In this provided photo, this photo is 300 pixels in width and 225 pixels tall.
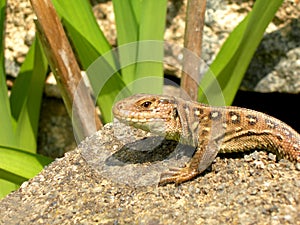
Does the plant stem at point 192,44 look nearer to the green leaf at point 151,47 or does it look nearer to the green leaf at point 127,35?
the green leaf at point 151,47

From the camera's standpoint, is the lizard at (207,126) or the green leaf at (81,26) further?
the green leaf at (81,26)

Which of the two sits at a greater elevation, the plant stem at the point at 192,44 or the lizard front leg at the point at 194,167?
the plant stem at the point at 192,44

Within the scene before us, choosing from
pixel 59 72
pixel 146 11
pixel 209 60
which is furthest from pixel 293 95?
pixel 59 72

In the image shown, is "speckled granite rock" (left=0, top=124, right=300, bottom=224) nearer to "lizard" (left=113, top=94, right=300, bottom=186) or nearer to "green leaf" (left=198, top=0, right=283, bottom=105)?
"lizard" (left=113, top=94, right=300, bottom=186)

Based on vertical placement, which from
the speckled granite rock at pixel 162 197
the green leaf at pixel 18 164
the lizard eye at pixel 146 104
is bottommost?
the green leaf at pixel 18 164

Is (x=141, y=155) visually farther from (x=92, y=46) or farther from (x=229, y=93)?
(x=229, y=93)

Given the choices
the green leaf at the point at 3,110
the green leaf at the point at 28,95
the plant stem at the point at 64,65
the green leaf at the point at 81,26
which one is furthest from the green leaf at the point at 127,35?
the green leaf at the point at 28,95

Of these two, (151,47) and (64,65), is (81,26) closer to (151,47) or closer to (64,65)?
(64,65)

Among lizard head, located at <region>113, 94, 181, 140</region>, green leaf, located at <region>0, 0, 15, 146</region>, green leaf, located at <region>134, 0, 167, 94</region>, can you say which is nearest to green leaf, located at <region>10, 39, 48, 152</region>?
green leaf, located at <region>0, 0, 15, 146</region>
